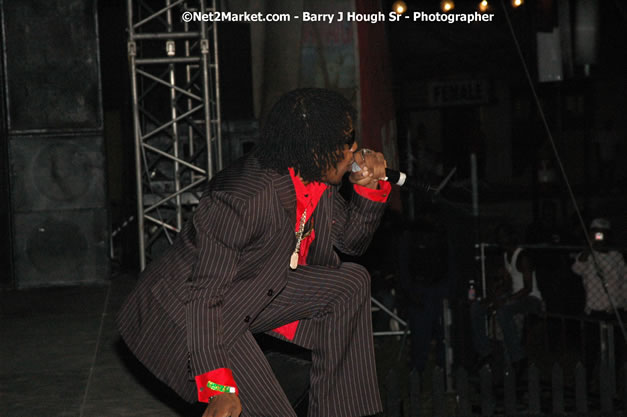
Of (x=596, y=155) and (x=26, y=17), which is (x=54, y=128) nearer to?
(x=26, y=17)

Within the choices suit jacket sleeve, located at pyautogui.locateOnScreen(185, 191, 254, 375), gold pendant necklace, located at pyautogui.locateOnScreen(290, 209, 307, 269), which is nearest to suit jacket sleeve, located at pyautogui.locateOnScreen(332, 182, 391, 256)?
gold pendant necklace, located at pyautogui.locateOnScreen(290, 209, 307, 269)

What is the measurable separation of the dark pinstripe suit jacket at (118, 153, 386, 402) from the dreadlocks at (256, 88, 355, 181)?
0.07 meters

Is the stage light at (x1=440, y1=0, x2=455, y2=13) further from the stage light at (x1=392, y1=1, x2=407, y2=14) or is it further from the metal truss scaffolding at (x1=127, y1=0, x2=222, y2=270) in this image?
the metal truss scaffolding at (x1=127, y1=0, x2=222, y2=270)

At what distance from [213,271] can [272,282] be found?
0.31 m

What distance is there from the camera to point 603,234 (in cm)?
824

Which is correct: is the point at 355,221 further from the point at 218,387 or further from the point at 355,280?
the point at 218,387

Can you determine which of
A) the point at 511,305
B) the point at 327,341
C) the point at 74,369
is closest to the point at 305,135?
the point at 327,341

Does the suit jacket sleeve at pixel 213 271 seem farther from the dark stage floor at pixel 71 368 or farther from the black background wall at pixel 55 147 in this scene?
the black background wall at pixel 55 147

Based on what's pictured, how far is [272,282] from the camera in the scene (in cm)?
290

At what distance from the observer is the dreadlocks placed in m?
2.86

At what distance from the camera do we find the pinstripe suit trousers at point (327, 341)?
2.90 m

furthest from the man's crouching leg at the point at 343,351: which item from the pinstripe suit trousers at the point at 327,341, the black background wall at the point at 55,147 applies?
the black background wall at the point at 55,147

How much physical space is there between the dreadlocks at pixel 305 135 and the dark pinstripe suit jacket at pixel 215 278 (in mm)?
68

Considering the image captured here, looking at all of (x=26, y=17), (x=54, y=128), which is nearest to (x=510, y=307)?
(x=54, y=128)
